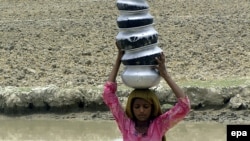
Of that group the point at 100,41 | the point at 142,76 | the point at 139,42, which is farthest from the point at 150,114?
the point at 100,41

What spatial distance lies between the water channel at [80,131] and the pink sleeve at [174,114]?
132 inches

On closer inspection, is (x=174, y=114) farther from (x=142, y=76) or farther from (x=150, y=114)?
(x=142, y=76)

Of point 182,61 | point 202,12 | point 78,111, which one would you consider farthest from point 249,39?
point 78,111

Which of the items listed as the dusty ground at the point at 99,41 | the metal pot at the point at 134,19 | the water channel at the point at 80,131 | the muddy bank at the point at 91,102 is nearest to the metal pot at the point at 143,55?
the metal pot at the point at 134,19

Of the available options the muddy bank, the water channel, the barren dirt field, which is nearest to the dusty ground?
the barren dirt field

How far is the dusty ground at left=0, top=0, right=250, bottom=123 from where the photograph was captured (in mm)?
7980

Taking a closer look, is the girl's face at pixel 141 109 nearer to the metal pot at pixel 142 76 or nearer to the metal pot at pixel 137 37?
the metal pot at pixel 142 76

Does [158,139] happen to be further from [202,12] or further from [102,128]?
[202,12]

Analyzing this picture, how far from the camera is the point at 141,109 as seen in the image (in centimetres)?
271

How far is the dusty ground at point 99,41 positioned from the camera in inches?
314

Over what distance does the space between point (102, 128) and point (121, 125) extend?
3832mm

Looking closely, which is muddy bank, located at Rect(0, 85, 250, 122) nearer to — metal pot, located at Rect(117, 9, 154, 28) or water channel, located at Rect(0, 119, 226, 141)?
water channel, located at Rect(0, 119, 226, 141)

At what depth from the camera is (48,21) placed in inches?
469

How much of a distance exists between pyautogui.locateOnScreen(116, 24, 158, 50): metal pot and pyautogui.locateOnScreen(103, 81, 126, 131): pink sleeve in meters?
0.23
